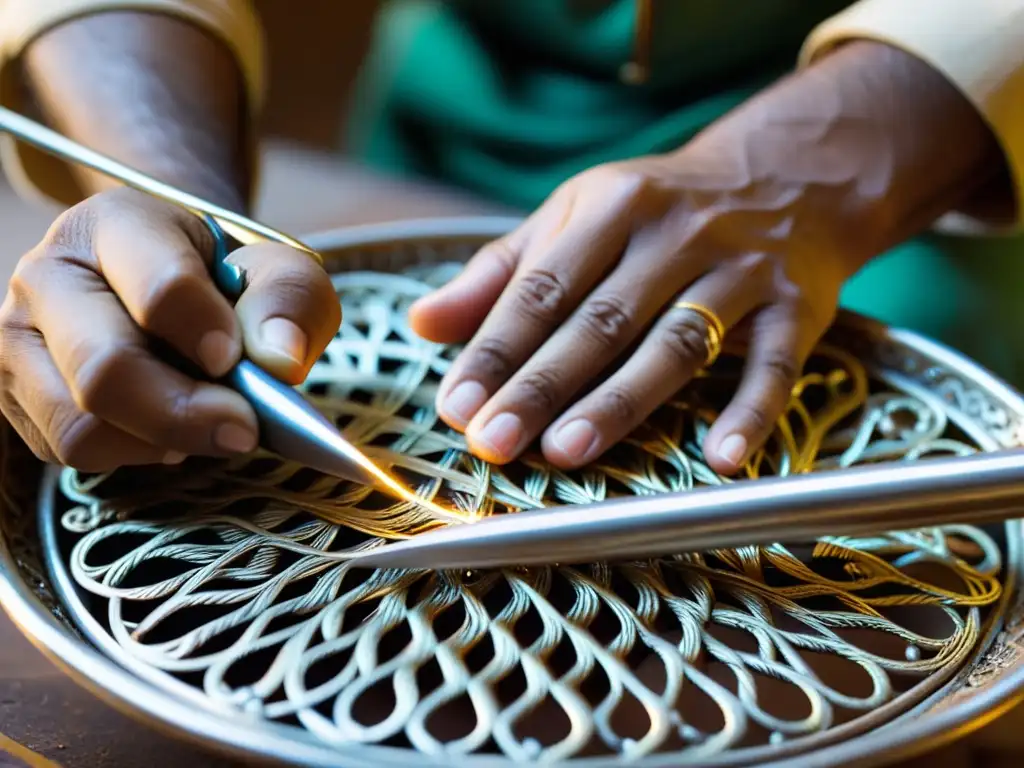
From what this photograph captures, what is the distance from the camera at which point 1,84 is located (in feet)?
1.86

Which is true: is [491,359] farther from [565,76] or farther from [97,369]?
[565,76]

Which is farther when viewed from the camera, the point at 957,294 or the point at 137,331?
the point at 957,294

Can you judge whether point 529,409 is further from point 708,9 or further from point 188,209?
point 708,9

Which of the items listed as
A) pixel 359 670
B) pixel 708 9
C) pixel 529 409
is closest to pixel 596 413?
pixel 529 409

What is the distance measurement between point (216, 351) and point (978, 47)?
1.38ft

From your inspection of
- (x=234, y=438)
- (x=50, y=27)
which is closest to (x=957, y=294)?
(x=234, y=438)

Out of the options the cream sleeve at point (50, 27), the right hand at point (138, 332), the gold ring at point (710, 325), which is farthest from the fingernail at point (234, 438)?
Answer: the cream sleeve at point (50, 27)

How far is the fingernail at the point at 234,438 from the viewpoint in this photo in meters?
0.33

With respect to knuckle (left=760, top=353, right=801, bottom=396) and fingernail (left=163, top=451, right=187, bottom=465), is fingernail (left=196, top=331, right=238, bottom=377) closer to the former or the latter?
fingernail (left=163, top=451, right=187, bottom=465)

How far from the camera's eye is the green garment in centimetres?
62

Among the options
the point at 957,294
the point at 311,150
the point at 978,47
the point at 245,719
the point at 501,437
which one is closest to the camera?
the point at 245,719

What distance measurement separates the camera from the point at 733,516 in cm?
32

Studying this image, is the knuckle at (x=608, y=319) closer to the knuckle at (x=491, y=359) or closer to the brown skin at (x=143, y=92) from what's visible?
the knuckle at (x=491, y=359)

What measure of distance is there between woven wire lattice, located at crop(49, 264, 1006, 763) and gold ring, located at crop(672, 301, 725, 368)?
39 mm
